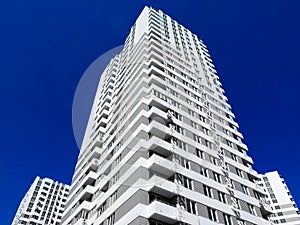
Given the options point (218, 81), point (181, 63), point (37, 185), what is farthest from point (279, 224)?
point (37, 185)

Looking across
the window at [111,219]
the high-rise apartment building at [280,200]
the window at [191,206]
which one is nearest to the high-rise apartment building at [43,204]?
the window at [111,219]

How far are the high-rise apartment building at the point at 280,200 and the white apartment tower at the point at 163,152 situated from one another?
1869 inches

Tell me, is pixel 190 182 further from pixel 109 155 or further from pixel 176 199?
pixel 109 155

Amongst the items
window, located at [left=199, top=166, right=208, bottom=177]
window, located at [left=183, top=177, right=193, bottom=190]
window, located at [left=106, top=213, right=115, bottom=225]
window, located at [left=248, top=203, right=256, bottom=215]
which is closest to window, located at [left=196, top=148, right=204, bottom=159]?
window, located at [left=199, top=166, right=208, bottom=177]

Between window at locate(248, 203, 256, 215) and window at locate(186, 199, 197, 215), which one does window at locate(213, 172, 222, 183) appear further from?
window at locate(186, 199, 197, 215)

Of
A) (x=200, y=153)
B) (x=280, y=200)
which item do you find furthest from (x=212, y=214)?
(x=280, y=200)

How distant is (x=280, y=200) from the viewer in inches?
2995

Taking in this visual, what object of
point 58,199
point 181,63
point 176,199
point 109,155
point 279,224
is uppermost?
point 58,199

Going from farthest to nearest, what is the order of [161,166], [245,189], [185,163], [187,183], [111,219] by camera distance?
[245,189] < [185,163] < [187,183] < [161,166] < [111,219]

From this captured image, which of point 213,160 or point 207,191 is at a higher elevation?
point 213,160

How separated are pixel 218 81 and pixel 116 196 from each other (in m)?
29.2

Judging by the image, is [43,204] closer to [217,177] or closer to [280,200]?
[217,177]

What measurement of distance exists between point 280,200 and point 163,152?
222ft

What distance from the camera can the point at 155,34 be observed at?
41.8 metres
